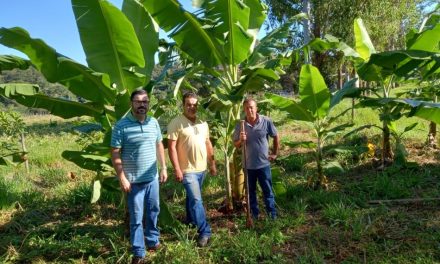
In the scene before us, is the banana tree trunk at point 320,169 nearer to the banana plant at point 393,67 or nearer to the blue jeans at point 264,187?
the banana plant at point 393,67

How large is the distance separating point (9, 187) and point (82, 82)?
3.00m

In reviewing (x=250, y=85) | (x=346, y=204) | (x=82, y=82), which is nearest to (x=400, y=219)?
(x=346, y=204)

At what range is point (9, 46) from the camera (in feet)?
13.6

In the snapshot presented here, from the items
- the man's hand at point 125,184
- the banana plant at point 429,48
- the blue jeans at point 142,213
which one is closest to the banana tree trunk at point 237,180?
the blue jeans at point 142,213

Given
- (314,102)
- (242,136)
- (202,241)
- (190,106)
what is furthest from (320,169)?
(190,106)

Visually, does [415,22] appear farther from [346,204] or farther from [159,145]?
[159,145]

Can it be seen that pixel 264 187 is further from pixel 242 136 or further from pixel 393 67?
pixel 393 67

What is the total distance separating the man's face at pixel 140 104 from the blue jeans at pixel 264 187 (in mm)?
1693

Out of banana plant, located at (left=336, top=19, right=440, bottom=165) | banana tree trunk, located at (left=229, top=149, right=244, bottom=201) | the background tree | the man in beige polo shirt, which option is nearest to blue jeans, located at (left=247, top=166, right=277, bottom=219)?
banana tree trunk, located at (left=229, top=149, right=244, bottom=201)

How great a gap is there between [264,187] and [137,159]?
69.1 inches

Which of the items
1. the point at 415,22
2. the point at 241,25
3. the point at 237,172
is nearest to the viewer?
the point at 241,25

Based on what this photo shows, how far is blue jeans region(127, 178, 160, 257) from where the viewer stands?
4055 mm

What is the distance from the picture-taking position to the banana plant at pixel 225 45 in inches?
181

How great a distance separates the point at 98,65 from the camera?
14.8 ft
